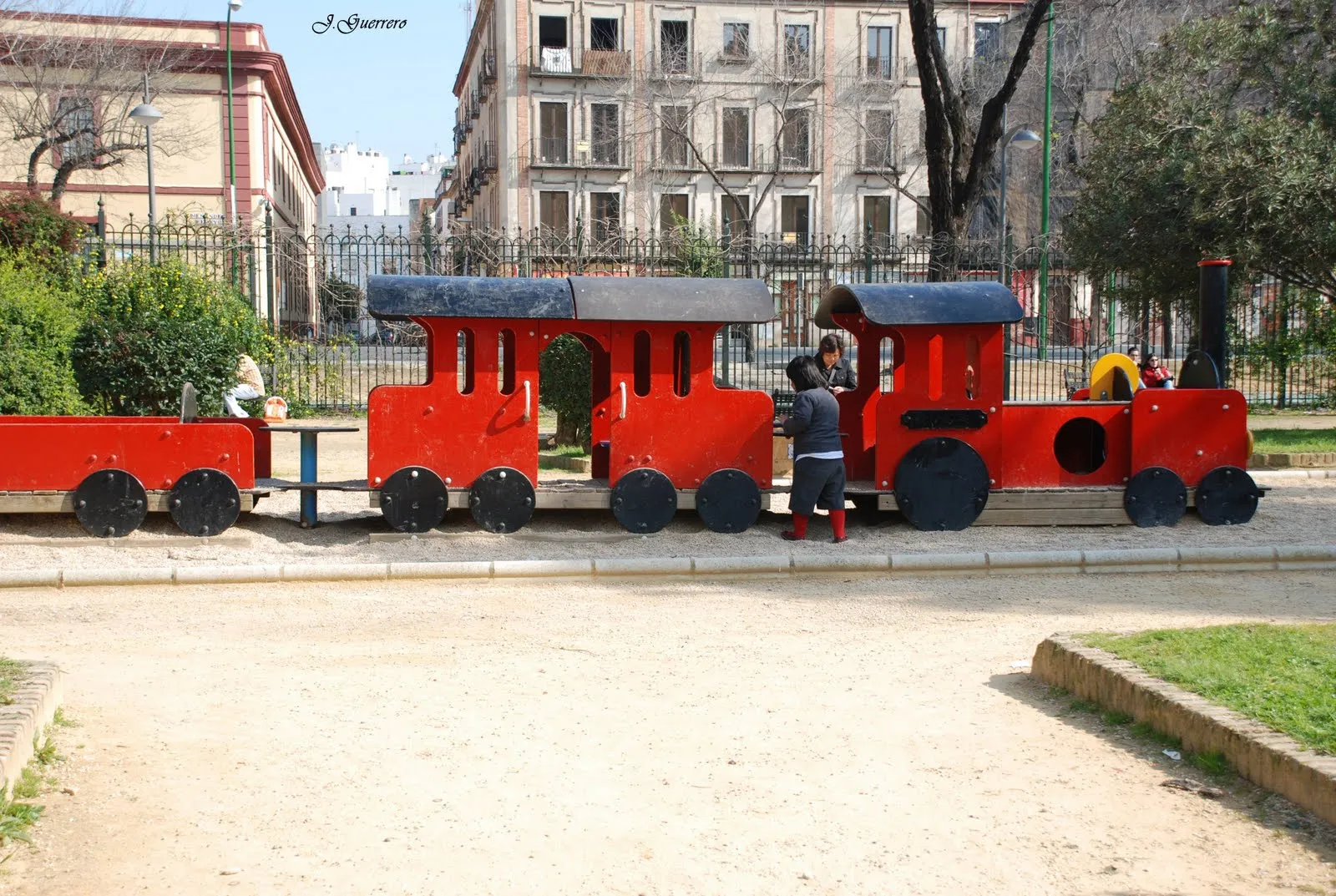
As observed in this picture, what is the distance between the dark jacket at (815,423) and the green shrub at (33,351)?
8.98m

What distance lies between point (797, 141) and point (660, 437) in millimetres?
42156

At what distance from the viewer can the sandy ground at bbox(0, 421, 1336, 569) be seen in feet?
35.6

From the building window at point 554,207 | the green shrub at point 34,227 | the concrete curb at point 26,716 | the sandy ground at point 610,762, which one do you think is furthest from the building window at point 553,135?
the concrete curb at point 26,716

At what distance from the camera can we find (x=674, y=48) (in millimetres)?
50781

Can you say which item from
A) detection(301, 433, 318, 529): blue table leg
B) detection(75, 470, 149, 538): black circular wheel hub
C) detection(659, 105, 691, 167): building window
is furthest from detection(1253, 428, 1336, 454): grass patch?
detection(659, 105, 691, 167): building window

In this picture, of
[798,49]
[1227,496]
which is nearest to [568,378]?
[1227,496]

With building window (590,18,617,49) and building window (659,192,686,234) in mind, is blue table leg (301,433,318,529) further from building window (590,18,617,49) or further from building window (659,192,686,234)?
building window (590,18,617,49)

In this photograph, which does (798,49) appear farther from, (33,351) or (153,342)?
(33,351)

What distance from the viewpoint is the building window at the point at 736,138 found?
51625 mm

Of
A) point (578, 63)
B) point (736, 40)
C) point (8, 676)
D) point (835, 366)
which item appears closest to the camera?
point (8, 676)

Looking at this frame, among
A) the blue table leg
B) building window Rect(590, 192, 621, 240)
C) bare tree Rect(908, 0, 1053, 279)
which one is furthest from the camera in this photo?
building window Rect(590, 192, 621, 240)

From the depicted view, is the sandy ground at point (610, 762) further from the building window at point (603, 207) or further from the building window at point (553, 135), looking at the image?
the building window at point (553, 135)

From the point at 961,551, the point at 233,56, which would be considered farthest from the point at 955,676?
the point at 233,56

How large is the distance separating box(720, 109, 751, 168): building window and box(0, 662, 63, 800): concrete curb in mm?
47155
